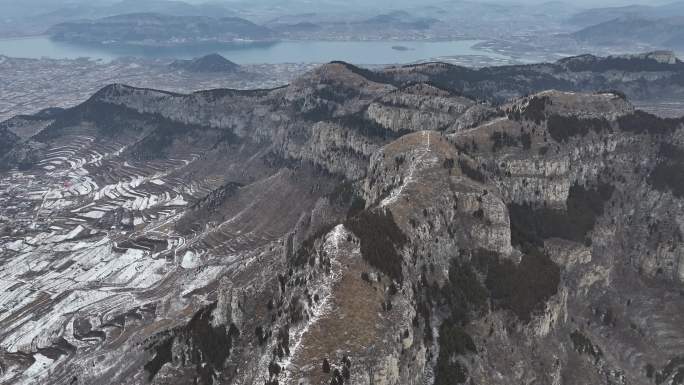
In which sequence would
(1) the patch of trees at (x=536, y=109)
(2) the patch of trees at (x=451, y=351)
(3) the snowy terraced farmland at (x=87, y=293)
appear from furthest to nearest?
(1) the patch of trees at (x=536, y=109), (3) the snowy terraced farmland at (x=87, y=293), (2) the patch of trees at (x=451, y=351)

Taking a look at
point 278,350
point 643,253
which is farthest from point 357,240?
point 643,253

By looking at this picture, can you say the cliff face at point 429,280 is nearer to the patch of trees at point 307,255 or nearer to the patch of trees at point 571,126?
the patch of trees at point 307,255

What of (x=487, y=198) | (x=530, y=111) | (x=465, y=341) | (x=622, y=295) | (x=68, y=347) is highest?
(x=530, y=111)

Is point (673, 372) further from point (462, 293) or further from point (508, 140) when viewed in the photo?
point (508, 140)

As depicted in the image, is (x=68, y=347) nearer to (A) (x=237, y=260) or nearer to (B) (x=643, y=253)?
(A) (x=237, y=260)

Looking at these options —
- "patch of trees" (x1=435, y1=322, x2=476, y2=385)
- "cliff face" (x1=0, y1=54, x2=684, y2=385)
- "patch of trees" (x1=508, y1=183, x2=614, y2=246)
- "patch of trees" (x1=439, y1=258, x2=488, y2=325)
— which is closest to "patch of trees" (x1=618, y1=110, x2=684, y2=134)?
"cliff face" (x1=0, y1=54, x2=684, y2=385)

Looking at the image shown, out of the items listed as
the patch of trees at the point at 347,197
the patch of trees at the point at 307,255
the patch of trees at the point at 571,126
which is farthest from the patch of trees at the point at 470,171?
the patch of trees at the point at 307,255
